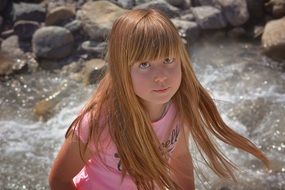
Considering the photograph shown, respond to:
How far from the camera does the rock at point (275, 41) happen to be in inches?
165

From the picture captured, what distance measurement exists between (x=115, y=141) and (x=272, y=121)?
209cm

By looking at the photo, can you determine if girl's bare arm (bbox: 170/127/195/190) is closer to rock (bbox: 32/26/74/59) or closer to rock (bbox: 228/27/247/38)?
rock (bbox: 32/26/74/59)

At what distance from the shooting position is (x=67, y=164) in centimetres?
176

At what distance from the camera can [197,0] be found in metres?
4.73

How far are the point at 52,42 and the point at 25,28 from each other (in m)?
0.40

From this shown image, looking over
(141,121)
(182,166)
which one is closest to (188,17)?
(182,166)

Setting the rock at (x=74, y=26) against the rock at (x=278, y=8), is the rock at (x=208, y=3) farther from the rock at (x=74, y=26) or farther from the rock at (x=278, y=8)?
the rock at (x=74, y=26)

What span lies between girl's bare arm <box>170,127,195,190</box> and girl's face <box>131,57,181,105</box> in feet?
1.37

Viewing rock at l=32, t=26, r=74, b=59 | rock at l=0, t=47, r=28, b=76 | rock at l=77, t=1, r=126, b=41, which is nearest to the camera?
rock at l=0, t=47, r=28, b=76

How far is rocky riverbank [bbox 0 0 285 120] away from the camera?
422cm

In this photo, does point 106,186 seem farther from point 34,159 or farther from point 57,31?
point 57,31

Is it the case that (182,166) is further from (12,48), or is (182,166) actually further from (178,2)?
(178,2)

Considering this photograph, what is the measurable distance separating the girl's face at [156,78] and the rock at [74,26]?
289 cm

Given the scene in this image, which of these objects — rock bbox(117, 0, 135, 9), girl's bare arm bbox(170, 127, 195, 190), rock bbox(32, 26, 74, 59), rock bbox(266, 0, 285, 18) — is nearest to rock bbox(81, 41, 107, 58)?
rock bbox(32, 26, 74, 59)
